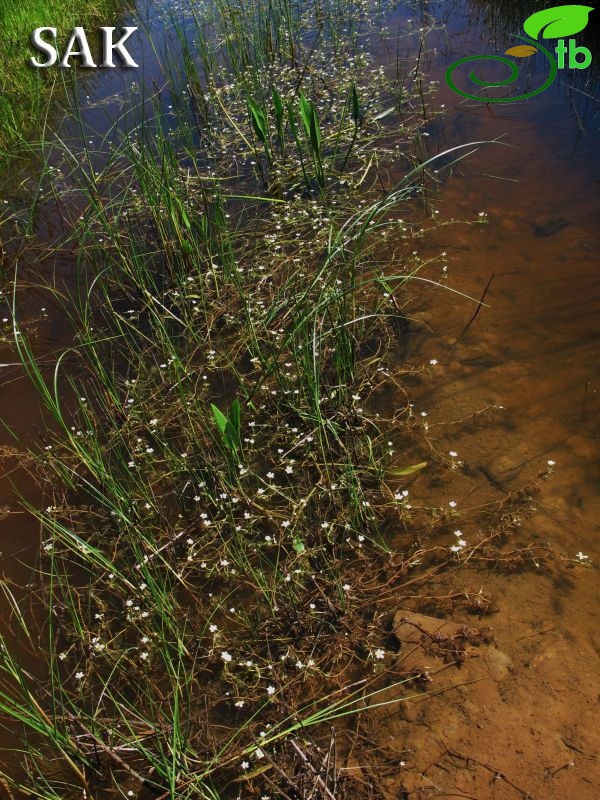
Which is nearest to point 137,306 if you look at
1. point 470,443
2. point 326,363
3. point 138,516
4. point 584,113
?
point 326,363

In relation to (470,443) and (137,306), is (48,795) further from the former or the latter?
(137,306)

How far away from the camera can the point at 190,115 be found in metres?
6.91

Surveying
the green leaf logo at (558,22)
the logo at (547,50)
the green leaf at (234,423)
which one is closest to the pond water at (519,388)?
the logo at (547,50)

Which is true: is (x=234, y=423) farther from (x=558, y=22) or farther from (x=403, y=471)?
(x=558, y=22)

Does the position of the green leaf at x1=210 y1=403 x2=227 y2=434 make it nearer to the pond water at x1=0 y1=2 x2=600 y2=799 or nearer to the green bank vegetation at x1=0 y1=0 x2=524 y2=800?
the green bank vegetation at x1=0 y1=0 x2=524 y2=800

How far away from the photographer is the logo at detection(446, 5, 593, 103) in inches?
244

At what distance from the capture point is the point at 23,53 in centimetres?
797

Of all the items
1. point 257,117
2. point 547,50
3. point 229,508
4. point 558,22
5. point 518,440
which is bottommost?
point 229,508

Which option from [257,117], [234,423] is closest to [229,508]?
[234,423]

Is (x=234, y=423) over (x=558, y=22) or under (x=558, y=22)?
under

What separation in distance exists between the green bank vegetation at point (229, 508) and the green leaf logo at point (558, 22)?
2.37m

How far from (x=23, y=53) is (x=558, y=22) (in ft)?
20.2

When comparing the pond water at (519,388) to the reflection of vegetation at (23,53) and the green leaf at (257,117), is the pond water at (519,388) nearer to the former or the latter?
the green leaf at (257,117)

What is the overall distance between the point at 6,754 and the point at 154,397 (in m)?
2.02
